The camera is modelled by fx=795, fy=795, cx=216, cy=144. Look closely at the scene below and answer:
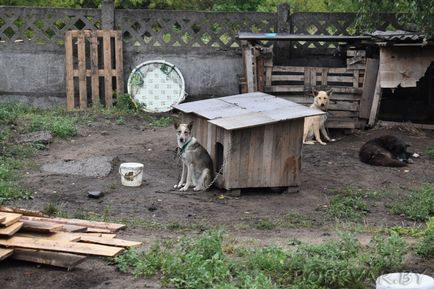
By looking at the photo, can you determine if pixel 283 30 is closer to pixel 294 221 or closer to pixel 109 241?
pixel 294 221

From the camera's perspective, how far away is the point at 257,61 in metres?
14.1

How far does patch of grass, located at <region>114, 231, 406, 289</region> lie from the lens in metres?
6.12

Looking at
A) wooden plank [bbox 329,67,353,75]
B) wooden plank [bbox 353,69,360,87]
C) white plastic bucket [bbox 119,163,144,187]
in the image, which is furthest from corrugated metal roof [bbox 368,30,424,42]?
white plastic bucket [bbox 119,163,144,187]

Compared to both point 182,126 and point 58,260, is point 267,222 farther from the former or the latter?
point 58,260

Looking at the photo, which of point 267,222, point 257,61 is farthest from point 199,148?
point 257,61

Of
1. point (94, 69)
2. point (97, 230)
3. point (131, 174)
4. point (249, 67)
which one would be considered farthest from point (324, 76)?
point (97, 230)

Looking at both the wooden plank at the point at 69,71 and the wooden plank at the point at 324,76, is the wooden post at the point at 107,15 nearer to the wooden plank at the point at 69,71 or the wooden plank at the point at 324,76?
the wooden plank at the point at 69,71

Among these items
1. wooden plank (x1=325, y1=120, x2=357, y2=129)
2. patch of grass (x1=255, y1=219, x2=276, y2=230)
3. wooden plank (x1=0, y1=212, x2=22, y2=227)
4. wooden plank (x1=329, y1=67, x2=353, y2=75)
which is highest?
wooden plank (x1=329, y1=67, x2=353, y2=75)

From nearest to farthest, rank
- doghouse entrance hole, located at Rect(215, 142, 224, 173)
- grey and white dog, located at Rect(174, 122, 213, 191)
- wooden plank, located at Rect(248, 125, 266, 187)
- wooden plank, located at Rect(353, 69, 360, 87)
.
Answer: wooden plank, located at Rect(248, 125, 266, 187) < grey and white dog, located at Rect(174, 122, 213, 191) < doghouse entrance hole, located at Rect(215, 142, 224, 173) < wooden plank, located at Rect(353, 69, 360, 87)

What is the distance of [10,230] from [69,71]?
8753 millimetres

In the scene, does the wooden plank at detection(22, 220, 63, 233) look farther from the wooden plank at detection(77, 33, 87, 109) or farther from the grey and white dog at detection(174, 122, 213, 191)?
the wooden plank at detection(77, 33, 87, 109)

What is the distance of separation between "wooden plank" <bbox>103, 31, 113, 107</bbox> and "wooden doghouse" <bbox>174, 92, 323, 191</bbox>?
4.74 metres

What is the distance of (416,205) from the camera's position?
372 inches

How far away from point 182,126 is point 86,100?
5097 mm
